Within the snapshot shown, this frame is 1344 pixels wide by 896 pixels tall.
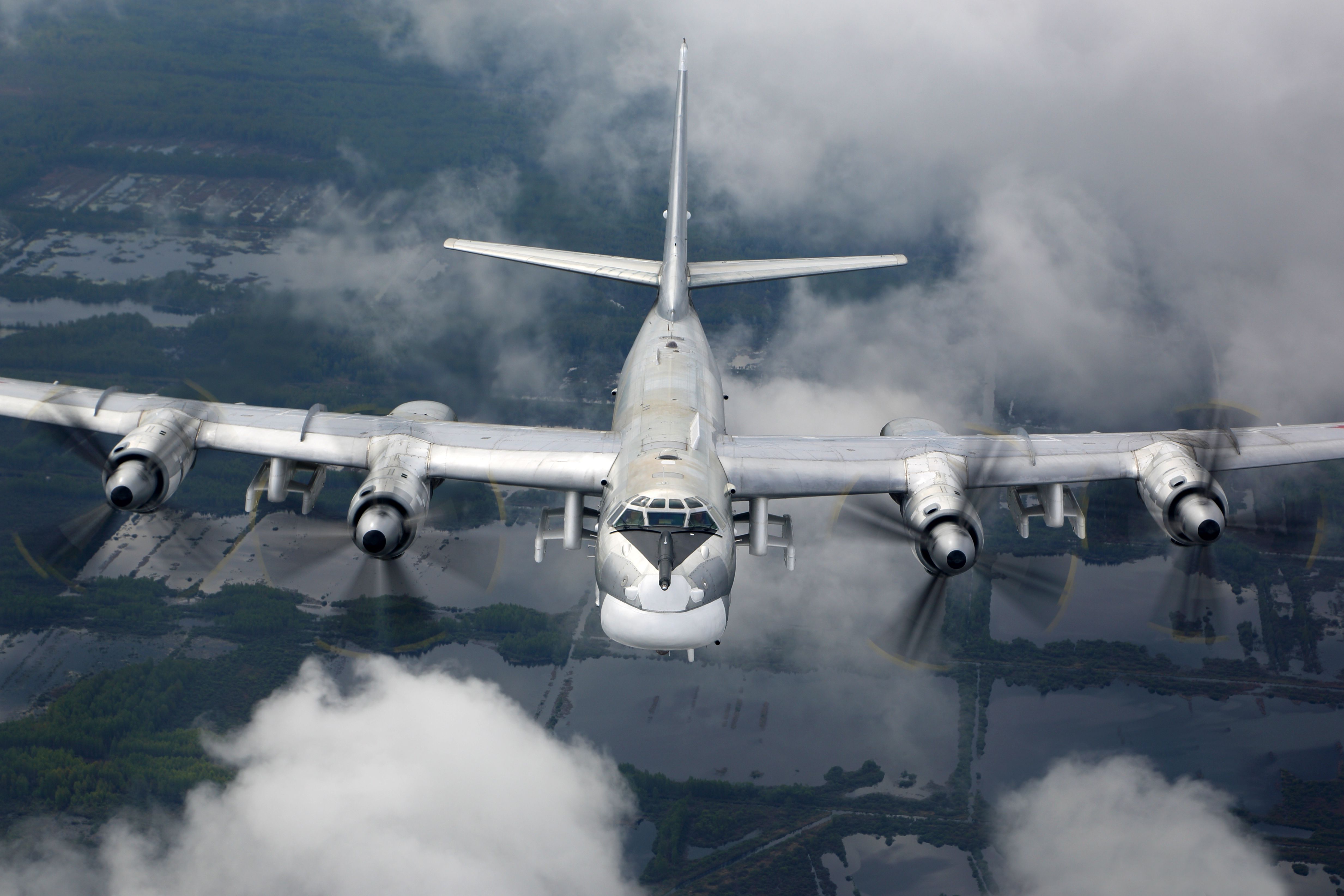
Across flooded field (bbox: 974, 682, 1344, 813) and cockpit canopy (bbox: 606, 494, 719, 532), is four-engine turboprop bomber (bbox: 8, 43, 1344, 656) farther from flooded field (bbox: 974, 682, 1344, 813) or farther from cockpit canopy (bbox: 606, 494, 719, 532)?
flooded field (bbox: 974, 682, 1344, 813)

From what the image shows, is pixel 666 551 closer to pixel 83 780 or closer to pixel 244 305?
pixel 83 780

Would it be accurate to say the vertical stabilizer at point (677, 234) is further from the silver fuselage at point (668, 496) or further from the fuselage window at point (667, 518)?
the fuselage window at point (667, 518)

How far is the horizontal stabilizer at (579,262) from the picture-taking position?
4600 cm

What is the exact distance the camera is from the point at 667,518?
3009 centimetres

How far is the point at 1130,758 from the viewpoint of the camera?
78.1m

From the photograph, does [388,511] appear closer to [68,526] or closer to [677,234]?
[68,526]

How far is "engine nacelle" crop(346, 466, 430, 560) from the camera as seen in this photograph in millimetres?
33500

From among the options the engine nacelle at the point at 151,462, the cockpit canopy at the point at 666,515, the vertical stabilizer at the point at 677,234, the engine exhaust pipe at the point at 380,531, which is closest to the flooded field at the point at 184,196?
the vertical stabilizer at the point at 677,234

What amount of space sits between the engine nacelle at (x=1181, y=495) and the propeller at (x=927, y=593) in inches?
157

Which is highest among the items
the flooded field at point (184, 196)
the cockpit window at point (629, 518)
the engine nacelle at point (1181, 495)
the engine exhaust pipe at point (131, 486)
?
the flooded field at point (184, 196)

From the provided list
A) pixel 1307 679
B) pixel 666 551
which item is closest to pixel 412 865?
pixel 666 551

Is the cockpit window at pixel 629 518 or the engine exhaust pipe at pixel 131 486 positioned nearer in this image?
the cockpit window at pixel 629 518

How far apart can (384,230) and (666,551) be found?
10981 cm

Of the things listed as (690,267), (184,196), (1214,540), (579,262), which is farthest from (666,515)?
(184,196)
